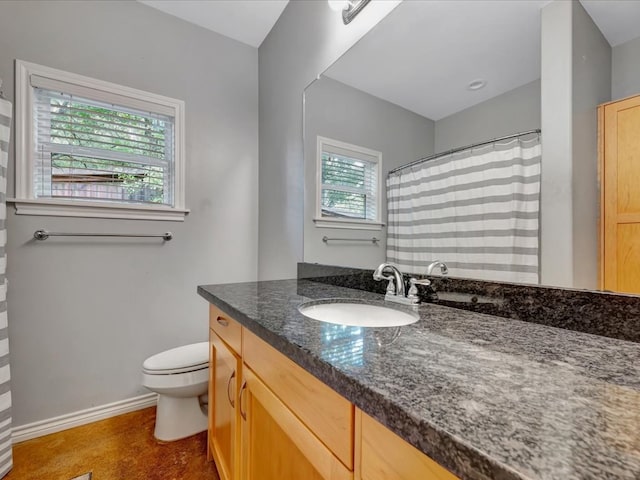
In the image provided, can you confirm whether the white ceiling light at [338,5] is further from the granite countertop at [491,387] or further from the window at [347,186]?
the granite countertop at [491,387]

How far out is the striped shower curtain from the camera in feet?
2.76

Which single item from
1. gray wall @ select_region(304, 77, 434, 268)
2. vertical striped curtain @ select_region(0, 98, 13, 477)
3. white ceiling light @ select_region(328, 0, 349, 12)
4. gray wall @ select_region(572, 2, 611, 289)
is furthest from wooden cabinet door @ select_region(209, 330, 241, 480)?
white ceiling light @ select_region(328, 0, 349, 12)

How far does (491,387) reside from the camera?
438 millimetres

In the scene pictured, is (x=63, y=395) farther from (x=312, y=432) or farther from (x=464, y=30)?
(x=464, y=30)

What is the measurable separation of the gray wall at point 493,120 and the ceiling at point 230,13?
1602mm

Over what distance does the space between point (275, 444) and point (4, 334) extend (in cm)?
146

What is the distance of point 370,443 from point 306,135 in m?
1.60

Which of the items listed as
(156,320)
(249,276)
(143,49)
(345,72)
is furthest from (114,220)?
(345,72)

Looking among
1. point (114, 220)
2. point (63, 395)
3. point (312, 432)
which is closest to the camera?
→ point (312, 432)

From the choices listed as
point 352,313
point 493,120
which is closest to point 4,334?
point 352,313

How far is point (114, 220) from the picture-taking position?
180cm

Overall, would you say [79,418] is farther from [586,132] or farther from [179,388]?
[586,132]

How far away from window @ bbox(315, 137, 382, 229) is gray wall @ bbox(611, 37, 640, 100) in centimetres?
76

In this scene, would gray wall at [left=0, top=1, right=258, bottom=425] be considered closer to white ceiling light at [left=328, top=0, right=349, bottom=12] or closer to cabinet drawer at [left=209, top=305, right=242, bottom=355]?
cabinet drawer at [left=209, top=305, right=242, bottom=355]
